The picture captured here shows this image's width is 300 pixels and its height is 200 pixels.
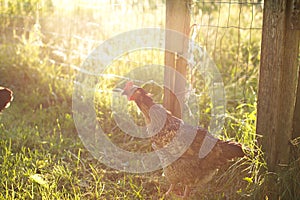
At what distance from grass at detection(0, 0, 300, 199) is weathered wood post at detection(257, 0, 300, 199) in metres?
0.09

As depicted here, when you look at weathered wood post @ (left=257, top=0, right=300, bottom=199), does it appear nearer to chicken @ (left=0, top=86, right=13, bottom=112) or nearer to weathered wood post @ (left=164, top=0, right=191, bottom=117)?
weathered wood post @ (left=164, top=0, right=191, bottom=117)

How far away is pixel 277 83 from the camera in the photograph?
326cm

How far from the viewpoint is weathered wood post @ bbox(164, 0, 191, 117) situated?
419 cm

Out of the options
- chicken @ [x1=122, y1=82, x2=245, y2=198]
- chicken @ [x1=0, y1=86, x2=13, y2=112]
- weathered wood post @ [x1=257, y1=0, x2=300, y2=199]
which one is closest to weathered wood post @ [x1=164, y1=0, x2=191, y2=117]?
chicken @ [x1=122, y1=82, x2=245, y2=198]

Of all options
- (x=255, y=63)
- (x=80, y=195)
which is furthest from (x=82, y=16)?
(x=80, y=195)

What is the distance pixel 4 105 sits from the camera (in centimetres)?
404

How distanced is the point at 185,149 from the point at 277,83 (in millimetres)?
939

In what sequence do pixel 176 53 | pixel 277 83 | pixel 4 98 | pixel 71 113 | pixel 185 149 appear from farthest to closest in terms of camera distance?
pixel 71 113
pixel 176 53
pixel 4 98
pixel 185 149
pixel 277 83

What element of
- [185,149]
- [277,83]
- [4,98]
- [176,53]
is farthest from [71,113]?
[277,83]

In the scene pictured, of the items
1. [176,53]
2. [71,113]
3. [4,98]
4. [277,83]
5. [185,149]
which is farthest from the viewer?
[71,113]

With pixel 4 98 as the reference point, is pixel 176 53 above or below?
above

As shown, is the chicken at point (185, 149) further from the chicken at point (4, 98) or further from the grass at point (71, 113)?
the chicken at point (4, 98)

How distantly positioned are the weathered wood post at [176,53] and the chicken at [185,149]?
0.56 metres

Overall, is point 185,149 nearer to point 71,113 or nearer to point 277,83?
point 277,83
